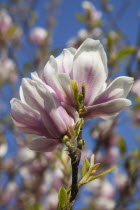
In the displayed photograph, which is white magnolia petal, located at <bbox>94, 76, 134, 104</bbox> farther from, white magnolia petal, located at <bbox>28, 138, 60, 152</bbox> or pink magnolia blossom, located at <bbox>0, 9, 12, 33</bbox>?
pink magnolia blossom, located at <bbox>0, 9, 12, 33</bbox>

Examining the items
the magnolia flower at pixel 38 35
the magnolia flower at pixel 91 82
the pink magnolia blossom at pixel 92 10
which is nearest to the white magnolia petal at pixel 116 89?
the magnolia flower at pixel 91 82

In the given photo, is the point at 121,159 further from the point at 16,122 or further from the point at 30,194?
the point at 16,122

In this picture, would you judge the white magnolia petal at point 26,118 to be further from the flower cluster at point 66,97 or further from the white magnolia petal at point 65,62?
the white magnolia petal at point 65,62

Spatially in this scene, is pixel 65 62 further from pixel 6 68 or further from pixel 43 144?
pixel 6 68

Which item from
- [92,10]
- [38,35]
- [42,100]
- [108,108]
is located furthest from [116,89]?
[38,35]

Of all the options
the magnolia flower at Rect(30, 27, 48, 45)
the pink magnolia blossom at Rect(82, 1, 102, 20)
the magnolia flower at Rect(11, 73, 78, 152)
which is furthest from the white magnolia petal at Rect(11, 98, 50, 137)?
the magnolia flower at Rect(30, 27, 48, 45)
